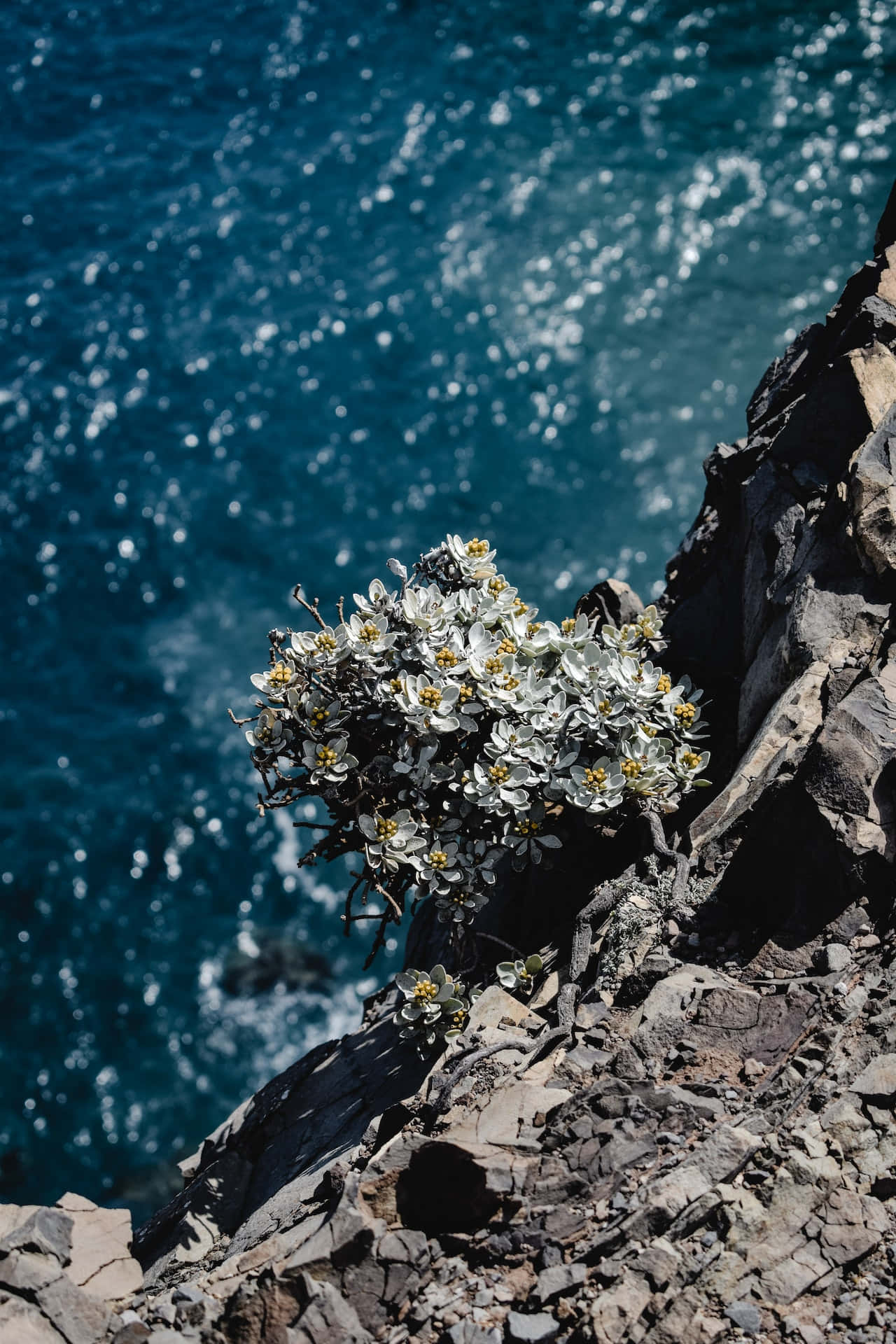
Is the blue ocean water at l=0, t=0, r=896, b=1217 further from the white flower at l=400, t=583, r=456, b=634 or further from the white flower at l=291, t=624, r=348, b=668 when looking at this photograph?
the white flower at l=400, t=583, r=456, b=634

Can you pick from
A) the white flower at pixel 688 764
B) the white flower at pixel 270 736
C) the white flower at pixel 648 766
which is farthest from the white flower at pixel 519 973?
the white flower at pixel 270 736

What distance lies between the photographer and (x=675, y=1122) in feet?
18.4

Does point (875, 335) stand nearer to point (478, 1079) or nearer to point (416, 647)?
point (416, 647)

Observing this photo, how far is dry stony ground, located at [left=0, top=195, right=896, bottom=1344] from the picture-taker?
5.12 metres

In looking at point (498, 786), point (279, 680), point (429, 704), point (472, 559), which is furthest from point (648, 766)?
point (279, 680)

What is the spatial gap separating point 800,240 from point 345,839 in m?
24.0

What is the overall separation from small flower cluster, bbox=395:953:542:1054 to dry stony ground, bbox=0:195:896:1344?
17 centimetres

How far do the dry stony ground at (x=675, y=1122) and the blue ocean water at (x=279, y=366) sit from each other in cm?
1018

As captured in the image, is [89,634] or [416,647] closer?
[416,647]

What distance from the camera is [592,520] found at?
2388cm

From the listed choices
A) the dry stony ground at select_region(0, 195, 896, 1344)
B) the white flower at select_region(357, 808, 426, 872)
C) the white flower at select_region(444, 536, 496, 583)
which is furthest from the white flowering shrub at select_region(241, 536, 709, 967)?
the dry stony ground at select_region(0, 195, 896, 1344)

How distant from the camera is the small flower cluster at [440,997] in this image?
737cm

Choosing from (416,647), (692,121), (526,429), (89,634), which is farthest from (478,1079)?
(692,121)

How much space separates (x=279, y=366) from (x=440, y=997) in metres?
20.9
